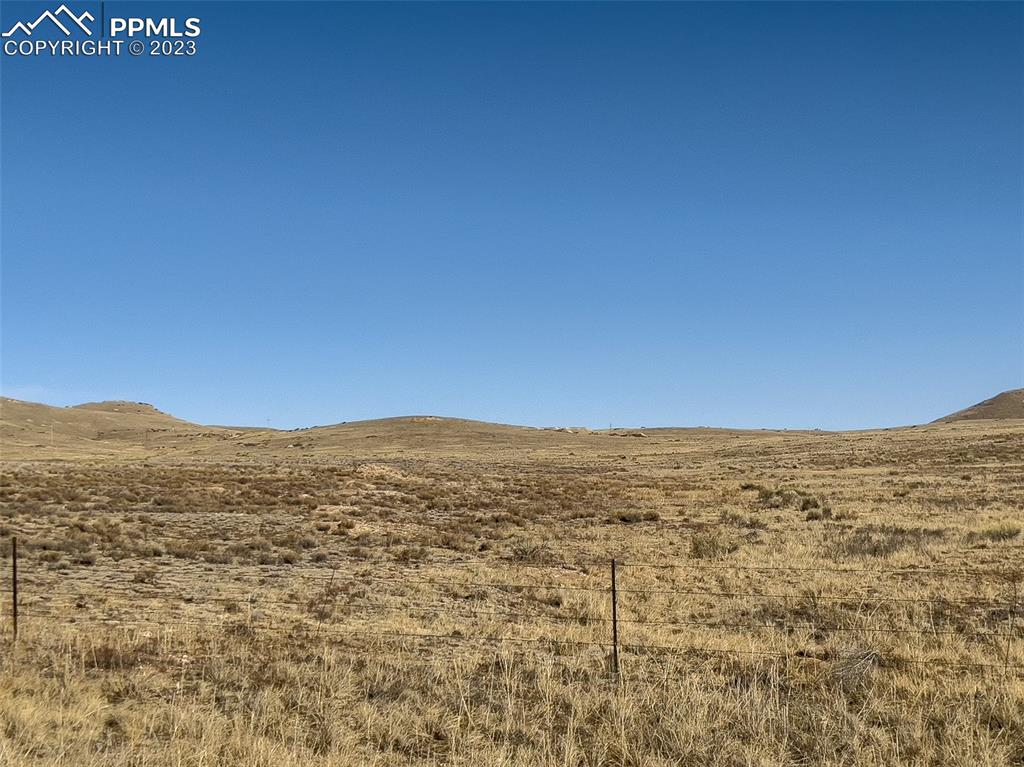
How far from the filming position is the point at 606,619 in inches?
494

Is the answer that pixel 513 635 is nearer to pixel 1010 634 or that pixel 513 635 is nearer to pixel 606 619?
pixel 606 619

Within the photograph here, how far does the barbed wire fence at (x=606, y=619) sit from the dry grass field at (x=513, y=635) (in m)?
0.08

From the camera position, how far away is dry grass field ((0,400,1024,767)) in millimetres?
6824

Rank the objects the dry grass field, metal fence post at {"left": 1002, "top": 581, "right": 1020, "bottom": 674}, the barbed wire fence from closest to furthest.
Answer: the dry grass field < metal fence post at {"left": 1002, "top": 581, "right": 1020, "bottom": 674} < the barbed wire fence

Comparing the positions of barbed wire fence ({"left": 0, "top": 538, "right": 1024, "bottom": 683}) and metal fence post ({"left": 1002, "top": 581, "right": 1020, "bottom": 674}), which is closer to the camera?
metal fence post ({"left": 1002, "top": 581, "right": 1020, "bottom": 674})

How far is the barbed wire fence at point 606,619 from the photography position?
9875mm

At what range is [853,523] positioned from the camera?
82.9 ft

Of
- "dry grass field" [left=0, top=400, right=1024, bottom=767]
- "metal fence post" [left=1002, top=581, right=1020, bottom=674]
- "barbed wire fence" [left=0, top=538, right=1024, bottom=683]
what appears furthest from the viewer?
"barbed wire fence" [left=0, top=538, right=1024, bottom=683]

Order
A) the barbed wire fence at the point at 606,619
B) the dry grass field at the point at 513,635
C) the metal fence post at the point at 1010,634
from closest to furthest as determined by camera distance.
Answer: the dry grass field at the point at 513,635
the metal fence post at the point at 1010,634
the barbed wire fence at the point at 606,619

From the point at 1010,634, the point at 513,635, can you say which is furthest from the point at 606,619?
the point at 1010,634

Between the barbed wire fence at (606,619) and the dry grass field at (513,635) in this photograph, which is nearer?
the dry grass field at (513,635)

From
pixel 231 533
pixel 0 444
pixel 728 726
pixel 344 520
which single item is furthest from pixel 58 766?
pixel 0 444

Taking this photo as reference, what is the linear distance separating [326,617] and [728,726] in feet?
25.7

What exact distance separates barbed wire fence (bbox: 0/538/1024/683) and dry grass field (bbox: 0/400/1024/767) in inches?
3.0
